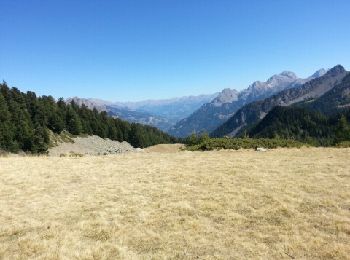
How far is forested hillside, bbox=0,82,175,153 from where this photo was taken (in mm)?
105438

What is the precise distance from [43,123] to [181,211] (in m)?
122

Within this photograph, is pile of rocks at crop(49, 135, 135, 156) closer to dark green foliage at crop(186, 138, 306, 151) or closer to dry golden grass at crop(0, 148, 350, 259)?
dark green foliage at crop(186, 138, 306, 151)

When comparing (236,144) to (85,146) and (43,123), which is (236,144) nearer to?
(85,146)

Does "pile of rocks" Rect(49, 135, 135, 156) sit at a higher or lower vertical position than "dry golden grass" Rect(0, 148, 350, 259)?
lower

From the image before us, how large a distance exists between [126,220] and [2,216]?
237 inches

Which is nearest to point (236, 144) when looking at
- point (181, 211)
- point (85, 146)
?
point (181, 211)

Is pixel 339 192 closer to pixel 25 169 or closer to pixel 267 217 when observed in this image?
pixel 267 217

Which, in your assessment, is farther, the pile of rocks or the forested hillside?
the pile of rocks

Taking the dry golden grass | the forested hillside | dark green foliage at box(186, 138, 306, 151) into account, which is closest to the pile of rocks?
the forested hillside

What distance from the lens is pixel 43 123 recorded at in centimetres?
13062

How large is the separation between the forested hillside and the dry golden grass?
265 ft

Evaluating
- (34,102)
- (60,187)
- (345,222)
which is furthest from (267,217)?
(34,102)

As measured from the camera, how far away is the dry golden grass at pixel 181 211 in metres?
12.9

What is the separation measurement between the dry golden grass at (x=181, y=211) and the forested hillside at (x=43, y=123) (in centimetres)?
8071
